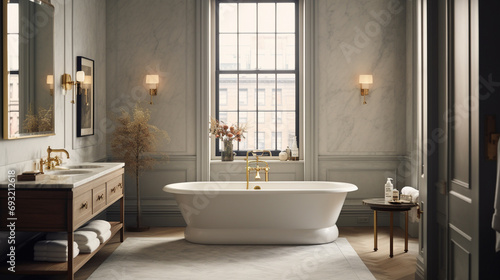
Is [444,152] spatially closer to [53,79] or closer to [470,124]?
[470,124]

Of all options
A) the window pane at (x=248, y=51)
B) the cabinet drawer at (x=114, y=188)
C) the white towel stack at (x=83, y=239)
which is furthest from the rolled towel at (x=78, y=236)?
the window pane at (x=248, y=51)

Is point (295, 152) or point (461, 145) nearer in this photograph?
point (461, 145)

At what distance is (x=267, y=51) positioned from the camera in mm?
6379

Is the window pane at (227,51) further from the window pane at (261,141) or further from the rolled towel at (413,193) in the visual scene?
the rolled towel at (413,193)

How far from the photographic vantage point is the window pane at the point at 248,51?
637cm

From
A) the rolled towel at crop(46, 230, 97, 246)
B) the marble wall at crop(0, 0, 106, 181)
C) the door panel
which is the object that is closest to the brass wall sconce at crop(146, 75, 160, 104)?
the marble wall at crop(0, 0, 106, 181)

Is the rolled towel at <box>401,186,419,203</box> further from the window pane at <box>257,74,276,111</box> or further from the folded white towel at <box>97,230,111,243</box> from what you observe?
the folded white towel at <box>97,230,111,243</box>

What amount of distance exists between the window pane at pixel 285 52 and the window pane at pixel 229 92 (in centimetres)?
59

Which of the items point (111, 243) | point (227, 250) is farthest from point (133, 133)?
point (227, 250)

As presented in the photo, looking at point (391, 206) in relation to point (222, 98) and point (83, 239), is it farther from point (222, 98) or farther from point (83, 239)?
point (83, 239)

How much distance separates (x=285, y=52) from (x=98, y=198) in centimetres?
321

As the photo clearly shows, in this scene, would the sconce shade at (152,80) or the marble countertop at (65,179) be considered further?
the sconce shade at (152,80)

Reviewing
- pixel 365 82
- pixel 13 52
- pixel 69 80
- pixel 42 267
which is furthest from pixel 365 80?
pixel 42 267

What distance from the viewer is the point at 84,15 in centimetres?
520
